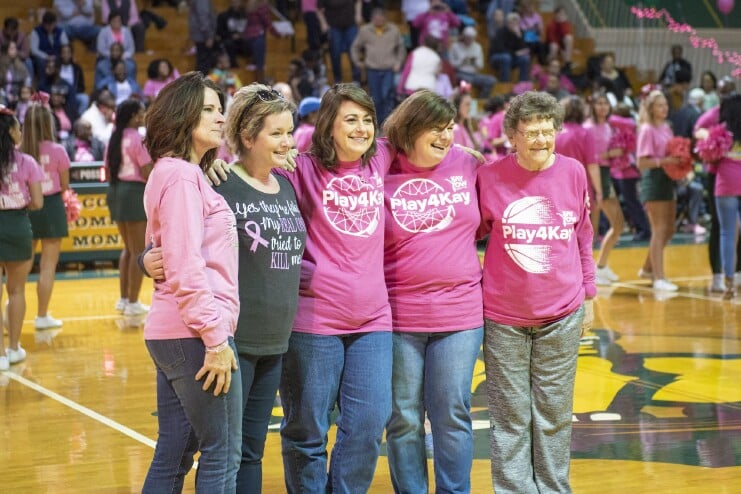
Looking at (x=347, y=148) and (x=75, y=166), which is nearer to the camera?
(x=347, y=148)

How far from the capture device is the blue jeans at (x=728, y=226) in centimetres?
980

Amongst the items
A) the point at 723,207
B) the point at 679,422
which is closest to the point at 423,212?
the point at 679,422

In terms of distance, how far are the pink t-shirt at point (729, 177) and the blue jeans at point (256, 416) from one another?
678cm

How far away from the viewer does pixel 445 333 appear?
14.0ft

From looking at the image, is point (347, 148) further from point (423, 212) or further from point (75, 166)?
point (75, 166)

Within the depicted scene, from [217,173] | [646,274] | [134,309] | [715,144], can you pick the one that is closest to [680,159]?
[715,144]

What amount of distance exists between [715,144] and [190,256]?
7219mm

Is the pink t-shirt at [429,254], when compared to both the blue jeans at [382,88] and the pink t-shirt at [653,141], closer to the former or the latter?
the pink t-shirt at [653,141]

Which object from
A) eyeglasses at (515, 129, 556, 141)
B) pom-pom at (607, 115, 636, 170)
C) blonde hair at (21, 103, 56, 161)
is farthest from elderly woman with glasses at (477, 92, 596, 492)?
pom-pom at (607, 115, 636, 170)

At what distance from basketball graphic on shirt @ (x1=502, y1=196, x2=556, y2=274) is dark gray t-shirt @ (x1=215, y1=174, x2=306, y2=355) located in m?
0.92

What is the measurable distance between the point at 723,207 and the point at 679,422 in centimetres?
Answer: 426

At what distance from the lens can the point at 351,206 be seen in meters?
4.13

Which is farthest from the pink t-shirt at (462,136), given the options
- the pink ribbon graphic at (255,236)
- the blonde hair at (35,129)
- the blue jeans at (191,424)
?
the blue jeans at (191,424)

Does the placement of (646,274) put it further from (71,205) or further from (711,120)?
(71,205)
